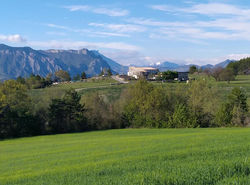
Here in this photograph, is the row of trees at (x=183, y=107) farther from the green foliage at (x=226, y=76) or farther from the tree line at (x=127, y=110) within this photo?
the green foliage at (x=226, y=76)

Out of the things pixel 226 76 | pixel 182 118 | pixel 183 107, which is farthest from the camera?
pixel 226 76

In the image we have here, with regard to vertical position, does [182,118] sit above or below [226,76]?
below

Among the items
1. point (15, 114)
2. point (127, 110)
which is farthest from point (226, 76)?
point (15, 114)

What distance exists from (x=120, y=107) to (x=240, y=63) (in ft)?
423

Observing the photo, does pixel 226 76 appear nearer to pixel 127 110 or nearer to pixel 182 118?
pixel 182 118

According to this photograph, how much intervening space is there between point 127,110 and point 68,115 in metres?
12.2

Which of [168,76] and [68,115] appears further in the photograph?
[168,76]

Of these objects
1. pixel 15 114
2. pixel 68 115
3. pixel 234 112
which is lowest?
pixel 68 115

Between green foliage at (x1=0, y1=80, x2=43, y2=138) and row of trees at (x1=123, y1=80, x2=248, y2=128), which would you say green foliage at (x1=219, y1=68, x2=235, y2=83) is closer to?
row of trees at (x1=123, y1=80, x2=248, y2=128)

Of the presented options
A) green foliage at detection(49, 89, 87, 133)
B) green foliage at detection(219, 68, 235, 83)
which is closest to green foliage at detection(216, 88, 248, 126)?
green foliage at detection(49, 89, 87, 133)

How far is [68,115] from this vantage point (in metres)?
57.0

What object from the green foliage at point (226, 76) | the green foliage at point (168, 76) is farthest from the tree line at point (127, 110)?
the green foliage at point (168, 76)

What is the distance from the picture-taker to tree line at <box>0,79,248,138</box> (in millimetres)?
50875

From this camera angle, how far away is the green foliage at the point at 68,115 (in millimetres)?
56125
